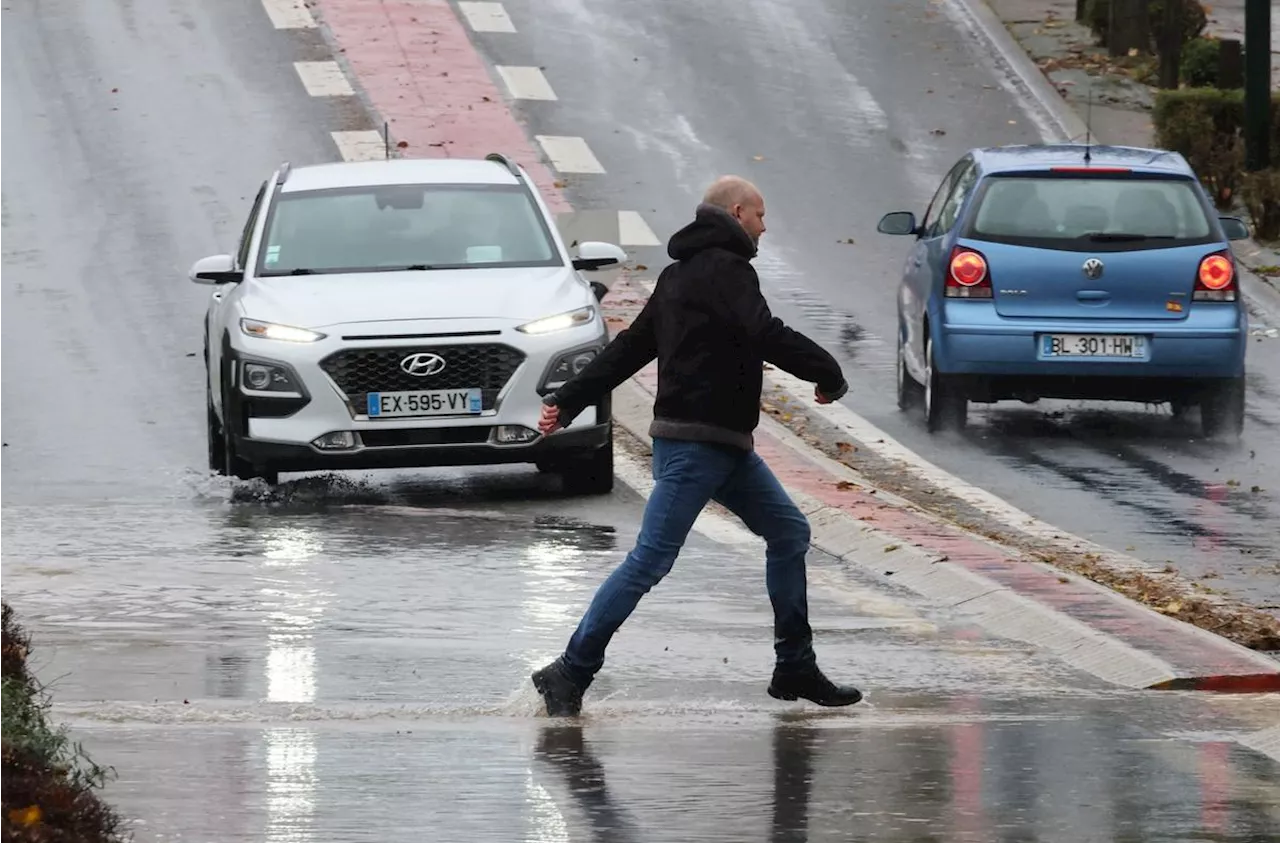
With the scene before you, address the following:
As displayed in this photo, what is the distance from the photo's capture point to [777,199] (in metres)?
25.7

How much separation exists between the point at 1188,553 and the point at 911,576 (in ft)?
5.62

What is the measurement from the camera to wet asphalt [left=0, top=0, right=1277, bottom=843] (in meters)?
7.29

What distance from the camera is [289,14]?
31.8 meters

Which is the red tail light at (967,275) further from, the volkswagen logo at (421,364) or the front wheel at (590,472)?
the volkswagen logo at (421,364)

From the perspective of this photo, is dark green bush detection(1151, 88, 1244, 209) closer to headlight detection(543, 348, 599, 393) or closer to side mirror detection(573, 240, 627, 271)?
side mirror detection(573, 240, 627, 271)

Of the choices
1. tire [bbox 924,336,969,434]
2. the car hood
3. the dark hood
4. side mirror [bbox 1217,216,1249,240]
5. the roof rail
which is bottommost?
tire [bbox 924,336,969,434]

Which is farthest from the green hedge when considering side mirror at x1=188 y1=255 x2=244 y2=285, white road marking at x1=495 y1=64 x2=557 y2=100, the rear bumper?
side mirror at x1=188 y1=255 x2=244 y2=285

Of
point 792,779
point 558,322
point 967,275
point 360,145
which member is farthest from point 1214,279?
point 360,145

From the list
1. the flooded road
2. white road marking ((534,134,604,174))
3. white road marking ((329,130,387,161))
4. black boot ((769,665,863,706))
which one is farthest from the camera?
white road marking ((534,134,604,174))

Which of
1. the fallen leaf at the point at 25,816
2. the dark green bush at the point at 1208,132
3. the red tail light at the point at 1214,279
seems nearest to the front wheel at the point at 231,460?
the red tail light at the point at 1214,279

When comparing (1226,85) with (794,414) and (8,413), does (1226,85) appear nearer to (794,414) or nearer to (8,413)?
(794,414)

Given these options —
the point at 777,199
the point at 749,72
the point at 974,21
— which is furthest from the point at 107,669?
the point at 974,21

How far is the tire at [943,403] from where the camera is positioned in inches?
667

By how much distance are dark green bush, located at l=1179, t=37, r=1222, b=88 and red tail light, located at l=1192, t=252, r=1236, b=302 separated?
12.3 meters
